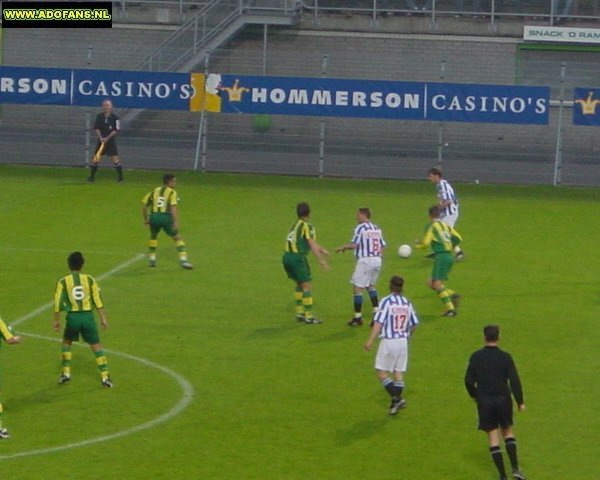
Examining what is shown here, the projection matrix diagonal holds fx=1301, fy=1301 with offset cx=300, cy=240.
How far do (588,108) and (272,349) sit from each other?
20.1 meters

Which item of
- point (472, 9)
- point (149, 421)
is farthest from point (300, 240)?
point (472, 9)

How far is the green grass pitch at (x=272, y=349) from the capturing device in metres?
15.3

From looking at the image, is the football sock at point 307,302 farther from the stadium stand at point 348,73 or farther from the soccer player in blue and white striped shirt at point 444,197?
the stadium stand at point 348,73

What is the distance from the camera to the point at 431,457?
1533 centimetres

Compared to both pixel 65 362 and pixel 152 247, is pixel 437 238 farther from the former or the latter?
pixel 65 362

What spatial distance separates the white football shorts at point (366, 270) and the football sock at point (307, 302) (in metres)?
0.79

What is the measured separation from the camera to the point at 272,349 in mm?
20250

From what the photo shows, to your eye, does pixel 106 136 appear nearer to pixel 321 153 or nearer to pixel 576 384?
pixel 321 153

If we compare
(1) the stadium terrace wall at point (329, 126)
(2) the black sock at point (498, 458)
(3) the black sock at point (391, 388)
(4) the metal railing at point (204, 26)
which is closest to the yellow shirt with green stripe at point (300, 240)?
(3) the black sock at point (391, 388)

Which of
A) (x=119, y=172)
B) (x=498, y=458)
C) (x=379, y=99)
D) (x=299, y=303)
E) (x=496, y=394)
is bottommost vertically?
(x=498, y=458)

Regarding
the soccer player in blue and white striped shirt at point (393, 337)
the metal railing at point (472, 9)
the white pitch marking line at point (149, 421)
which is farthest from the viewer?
the metal railing at point (472, 9)

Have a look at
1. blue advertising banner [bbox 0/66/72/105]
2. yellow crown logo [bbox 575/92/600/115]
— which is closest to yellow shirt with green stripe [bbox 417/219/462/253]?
yellow crown logo [bbox 575/92/600/115]

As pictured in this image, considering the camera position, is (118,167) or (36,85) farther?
(36,85)

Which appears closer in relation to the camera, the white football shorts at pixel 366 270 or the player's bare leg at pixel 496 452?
the player's bare leg at pixel 496 452
